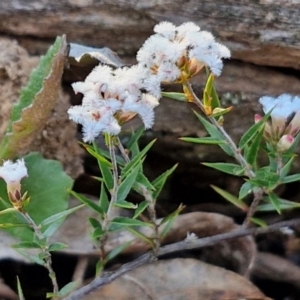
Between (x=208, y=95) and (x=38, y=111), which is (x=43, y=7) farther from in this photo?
(x=208, y=95)

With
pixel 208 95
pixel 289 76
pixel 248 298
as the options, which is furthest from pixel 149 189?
pixel 289 76

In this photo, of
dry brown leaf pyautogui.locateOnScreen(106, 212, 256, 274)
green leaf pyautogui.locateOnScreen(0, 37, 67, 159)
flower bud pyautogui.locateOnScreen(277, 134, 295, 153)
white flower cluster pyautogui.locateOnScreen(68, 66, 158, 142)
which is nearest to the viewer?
white flower cluster pyautogui.locateOnScreen(68, 66, 158, 142)

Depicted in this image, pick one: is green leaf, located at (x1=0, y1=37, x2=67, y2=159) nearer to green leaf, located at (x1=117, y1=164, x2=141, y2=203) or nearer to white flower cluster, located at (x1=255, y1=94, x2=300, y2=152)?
green leaf, located at (x1=117, y1=164, x2=141, y2=203)

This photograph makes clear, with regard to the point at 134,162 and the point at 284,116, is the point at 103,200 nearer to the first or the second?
the point at 134,162

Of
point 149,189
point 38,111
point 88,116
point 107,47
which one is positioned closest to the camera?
point 88,116

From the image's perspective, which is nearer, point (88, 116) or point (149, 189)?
point (88, 116)

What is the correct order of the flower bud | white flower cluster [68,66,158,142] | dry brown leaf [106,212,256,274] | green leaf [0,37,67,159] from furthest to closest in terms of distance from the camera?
dry brown leaf [106,212,256,274] < green leaf [0,37,67,159] < the flower bud < white flower cluster [68,66,158,142]

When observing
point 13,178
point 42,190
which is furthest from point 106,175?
point 42,190

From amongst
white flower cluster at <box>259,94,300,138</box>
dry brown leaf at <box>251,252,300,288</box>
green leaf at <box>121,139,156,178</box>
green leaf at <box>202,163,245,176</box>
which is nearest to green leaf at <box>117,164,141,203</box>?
green leaf at <box>121,139,156,178</box>
